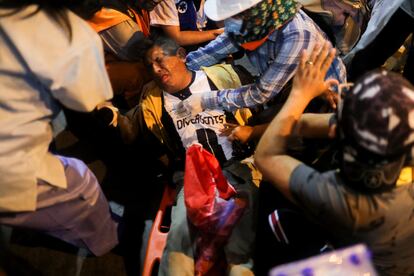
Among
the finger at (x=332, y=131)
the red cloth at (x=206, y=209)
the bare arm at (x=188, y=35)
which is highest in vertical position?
the finger at (x=332, y=131)

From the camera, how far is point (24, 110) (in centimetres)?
122

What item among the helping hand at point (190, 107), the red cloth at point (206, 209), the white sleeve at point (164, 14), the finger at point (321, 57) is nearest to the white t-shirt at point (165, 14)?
the white sleeve at point (164, 14)

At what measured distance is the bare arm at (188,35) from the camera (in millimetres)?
2320

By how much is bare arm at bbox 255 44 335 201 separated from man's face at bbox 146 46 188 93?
707mm

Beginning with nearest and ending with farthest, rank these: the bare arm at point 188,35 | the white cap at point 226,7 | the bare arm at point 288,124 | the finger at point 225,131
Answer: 1. the bare arm at point 288,124
2. the white cap at point 226,7
3. the finger at point 225,131
4. the bare arm at point 188,35

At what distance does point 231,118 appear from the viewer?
2020 millimetres

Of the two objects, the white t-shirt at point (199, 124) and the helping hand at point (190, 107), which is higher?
the helping hand at point (190, 107)

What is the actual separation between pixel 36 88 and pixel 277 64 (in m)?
0.99

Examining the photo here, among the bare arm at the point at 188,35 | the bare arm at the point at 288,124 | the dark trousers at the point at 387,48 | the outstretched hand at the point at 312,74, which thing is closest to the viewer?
the bare arm at the point at 288,124

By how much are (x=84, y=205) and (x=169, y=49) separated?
0.84 m

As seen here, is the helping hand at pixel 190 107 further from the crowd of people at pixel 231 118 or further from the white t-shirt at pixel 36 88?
the white t-shirt at pixel 36 88

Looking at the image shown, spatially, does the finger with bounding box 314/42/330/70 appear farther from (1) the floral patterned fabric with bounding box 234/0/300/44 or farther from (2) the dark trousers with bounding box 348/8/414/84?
(2) the dark trousers with bounding box 348/8/414/84

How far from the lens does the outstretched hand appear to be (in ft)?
4.42

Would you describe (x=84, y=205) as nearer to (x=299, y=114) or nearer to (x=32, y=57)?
(x=32, y=57)
